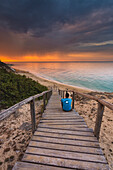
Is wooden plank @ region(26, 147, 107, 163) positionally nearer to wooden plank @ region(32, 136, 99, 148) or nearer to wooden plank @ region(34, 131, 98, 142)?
wooden plank @ region(32, 136, 99, 148)

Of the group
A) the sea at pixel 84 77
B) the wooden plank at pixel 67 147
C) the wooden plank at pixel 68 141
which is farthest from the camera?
the sea at pixel 84 77

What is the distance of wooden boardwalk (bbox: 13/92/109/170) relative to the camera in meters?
1.95

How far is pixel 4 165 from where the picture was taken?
3.03m

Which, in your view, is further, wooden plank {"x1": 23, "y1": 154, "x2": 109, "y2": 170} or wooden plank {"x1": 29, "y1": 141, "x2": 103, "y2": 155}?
wooden plank {"x1": 29, "y1": 141, "x2": 103, "y2": 155}

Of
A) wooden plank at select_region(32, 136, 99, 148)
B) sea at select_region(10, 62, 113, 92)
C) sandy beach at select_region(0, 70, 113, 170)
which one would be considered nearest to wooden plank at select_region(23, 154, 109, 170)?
wooden plank at select_region(32, 136, 99, 148)

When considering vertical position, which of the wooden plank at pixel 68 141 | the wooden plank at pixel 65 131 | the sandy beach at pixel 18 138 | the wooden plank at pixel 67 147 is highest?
the wooden plank at pixel 65 131

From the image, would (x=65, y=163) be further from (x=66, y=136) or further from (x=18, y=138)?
(x=18, y=138)

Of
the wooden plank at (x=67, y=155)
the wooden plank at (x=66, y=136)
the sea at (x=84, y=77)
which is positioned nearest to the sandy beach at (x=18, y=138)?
the wooden plank at (x=66, y=136)

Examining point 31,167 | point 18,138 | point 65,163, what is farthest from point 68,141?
point 18,138

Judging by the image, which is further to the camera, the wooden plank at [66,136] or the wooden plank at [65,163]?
the wooden plank at [66,136]

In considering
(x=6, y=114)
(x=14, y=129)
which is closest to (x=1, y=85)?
(x=14, y=129)

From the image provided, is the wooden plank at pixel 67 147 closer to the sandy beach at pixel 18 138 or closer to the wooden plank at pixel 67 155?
the wooden plank at pixel 67 155

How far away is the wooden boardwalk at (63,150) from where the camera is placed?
1950mm

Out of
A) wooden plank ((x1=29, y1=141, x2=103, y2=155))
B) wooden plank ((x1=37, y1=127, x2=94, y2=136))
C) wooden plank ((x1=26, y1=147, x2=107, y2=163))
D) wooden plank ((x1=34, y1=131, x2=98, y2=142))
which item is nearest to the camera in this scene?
wooden plank ((x1=26, y1=147, x2=107, y2=163))
